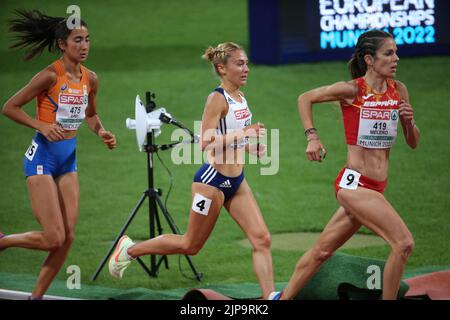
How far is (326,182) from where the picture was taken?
1284 cm

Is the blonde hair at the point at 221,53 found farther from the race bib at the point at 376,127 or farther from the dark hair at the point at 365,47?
the race bib at the point at 376,127

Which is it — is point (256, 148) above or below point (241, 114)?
below

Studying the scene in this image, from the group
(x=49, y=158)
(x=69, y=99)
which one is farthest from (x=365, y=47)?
(x=49, y=158)

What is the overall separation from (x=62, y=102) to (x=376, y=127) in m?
2.55

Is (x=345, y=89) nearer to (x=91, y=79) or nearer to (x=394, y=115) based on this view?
(x=394, y=115)

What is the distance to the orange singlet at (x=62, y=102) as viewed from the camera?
7668mm

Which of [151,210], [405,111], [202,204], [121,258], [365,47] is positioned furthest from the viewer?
[151,210]

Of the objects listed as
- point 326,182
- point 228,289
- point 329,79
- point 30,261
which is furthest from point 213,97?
point 329,79

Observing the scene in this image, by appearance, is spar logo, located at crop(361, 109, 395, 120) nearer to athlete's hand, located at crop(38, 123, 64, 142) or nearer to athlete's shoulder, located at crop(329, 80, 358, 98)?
athlete's shoulder, located at crop(329, 80, 358, 98)

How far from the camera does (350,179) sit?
7.14 m

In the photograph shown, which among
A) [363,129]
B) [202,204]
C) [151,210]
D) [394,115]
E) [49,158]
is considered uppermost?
[394,115]

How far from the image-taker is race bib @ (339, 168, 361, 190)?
23.4ft
